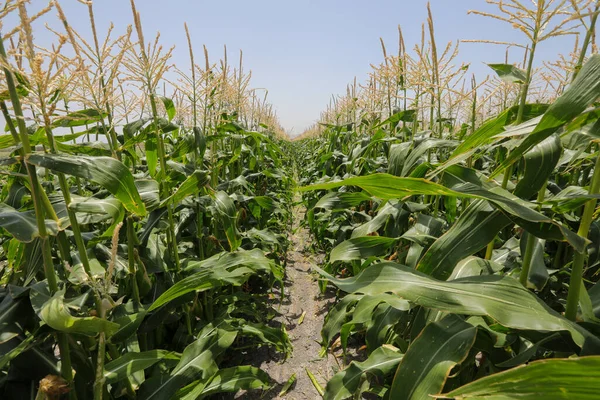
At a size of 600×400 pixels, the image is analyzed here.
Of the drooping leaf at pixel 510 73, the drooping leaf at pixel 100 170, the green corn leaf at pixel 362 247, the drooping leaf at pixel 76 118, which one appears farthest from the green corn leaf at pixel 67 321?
the drooping leaf at pixel 510 73

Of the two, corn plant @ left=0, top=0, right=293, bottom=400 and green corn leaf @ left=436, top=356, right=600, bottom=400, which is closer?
green corn leaf @ left=436, top=356, right=600, bottom=400

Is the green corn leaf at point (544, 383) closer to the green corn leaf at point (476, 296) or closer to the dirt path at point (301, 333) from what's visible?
the green corn leaf at point (476, 296)

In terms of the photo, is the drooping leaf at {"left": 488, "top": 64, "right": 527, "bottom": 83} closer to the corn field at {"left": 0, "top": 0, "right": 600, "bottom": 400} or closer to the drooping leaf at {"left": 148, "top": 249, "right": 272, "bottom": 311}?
the corn field at {"left": 0, "top": 0, "right": 600, "bottom": 400}

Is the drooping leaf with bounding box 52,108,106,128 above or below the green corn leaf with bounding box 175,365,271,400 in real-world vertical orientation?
above

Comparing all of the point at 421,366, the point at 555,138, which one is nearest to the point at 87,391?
the point at 421,366

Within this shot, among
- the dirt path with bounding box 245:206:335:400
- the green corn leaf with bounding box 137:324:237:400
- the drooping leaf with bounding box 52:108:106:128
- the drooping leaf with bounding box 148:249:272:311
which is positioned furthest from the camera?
the dirt path with bounding box 245:206:335:400

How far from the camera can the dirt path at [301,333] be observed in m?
2.33

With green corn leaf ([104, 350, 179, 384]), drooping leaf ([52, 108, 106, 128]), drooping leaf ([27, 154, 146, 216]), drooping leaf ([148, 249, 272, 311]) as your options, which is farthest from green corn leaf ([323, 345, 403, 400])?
drooping leaf ([52, 108, 106, 128])

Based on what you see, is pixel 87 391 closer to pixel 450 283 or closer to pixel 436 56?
pixel 450 283

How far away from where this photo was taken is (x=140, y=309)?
64.0 inches

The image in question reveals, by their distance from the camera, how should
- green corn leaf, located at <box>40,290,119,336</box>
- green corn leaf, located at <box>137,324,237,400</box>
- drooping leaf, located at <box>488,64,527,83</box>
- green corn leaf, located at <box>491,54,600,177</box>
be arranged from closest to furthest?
green corn leaf, located at <box>491,54,600,177</box>, green corn leaf, located at <box>40,290,119,336</box>, drooping leaf, located at <box>488,64,527,83</box>, green corn leaf, located at <box>137,324,237,400</box>

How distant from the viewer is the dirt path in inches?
91.8

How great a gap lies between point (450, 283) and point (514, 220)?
286 mm

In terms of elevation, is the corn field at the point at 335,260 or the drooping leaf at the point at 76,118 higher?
the drooping leaf at the point at 76,118
